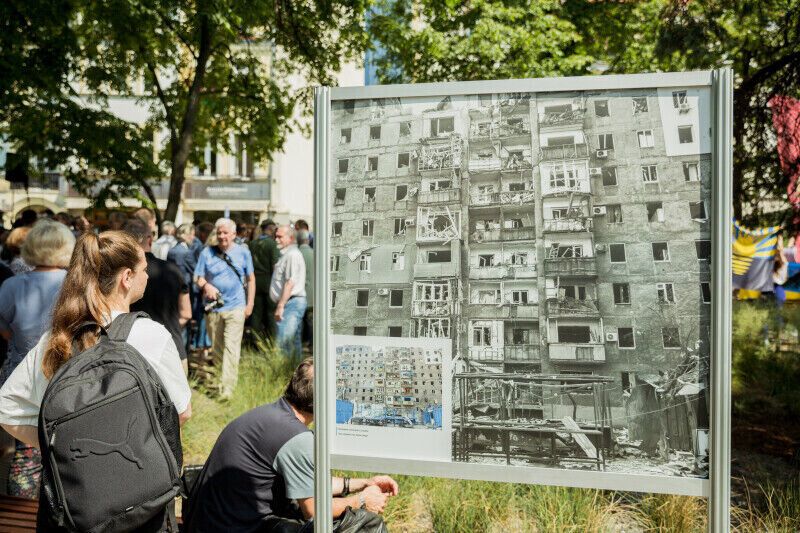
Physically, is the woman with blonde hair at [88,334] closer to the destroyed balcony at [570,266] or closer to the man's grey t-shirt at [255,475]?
the man's grey t-shirt at [255,475]

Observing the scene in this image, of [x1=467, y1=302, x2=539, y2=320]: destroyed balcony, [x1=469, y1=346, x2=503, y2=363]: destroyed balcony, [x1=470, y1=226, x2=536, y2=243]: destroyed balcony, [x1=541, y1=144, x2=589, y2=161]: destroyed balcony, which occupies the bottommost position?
[x1=469, y1=346, x2=503, y2=363]: destroyed balcony

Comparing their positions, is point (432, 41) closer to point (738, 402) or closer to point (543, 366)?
point (738, 402)

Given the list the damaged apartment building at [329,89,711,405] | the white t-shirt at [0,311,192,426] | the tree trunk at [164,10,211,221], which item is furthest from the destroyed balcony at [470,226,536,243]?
the tree trunk at [164,10,211,221]

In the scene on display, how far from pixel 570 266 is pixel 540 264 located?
0.09 m

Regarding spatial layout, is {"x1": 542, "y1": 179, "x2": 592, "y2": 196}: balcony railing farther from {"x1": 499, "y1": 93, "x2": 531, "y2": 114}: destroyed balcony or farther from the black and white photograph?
{"x1": 499, "y1": 93, "x2": 531, "y2": 114}: destroyed balcony

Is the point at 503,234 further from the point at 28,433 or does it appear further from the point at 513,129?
the point at 28,433

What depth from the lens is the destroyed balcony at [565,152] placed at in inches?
97.6

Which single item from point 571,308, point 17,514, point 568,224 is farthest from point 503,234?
point 17,514

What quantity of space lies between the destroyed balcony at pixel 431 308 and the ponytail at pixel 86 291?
1.16m

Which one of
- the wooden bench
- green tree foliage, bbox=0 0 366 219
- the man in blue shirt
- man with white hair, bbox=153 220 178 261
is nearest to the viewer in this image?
the wooden bench

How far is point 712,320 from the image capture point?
237cm

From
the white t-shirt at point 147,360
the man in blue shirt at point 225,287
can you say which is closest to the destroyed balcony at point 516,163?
the white t-shirt at point 147,360

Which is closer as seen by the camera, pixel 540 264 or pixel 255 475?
pixel 540 264

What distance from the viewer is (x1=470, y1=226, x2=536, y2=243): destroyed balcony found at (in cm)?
253
